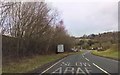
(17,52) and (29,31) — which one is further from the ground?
(29,31)

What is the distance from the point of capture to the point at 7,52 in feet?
114

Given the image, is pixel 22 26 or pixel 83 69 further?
pixel 22 26

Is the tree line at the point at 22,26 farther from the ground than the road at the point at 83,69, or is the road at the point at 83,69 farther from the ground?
the tree line at the point at 22,26

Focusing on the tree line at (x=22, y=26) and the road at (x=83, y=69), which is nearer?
the road at (x=83, y=69)

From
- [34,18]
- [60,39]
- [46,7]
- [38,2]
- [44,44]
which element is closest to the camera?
[34,18]

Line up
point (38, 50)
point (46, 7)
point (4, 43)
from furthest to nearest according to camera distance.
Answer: point (38, 50), point (46, 7), point (4, 43)

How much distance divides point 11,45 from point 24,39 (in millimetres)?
7938

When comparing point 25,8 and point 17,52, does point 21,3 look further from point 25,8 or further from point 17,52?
point 17,52

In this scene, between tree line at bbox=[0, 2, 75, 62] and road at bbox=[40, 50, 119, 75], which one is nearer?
road at bbox=[40, 50, 119, 75]

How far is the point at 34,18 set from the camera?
43688 millimetres

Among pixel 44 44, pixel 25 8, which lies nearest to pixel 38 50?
pixel 44 44

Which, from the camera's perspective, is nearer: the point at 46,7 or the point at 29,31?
the point at 29,31

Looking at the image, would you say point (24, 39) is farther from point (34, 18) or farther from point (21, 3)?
point (21, 3)

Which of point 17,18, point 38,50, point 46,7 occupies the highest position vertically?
point 46,7
